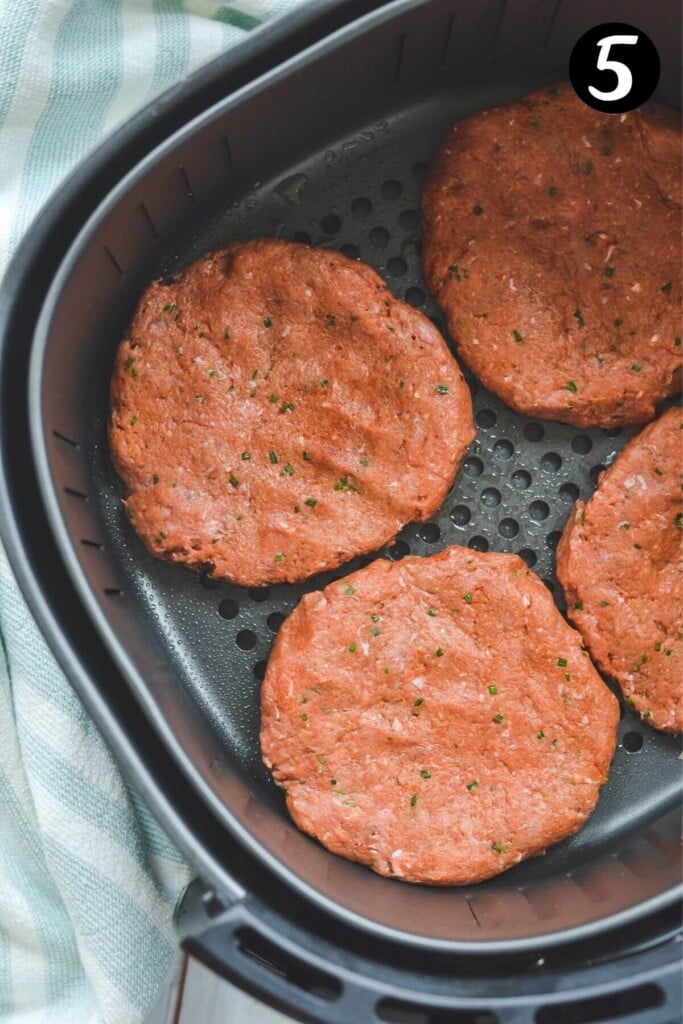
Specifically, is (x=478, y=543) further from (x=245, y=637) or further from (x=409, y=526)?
(x=245, y=637)

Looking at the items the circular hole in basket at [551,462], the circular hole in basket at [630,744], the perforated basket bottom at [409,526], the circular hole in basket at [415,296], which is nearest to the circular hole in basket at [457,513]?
the perforated basket bottom at [409,526]

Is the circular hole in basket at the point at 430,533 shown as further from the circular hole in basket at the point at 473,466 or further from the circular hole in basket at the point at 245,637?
the circular hole in basket at the point at 245,637

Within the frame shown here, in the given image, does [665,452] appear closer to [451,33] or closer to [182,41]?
[451,33]

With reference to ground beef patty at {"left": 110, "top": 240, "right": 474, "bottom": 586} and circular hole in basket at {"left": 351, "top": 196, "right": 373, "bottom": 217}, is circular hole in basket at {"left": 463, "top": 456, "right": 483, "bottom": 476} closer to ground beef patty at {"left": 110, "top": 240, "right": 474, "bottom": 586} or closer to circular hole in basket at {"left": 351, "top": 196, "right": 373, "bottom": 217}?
ground beef patty at {"left": 110, "top": 240, "right": 474, "bottom": 586}

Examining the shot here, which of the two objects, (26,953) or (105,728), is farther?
(26,953)

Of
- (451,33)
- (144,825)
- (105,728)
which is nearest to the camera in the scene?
(105,728)

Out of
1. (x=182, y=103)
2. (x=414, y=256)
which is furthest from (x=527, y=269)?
(x=182, y=103)
